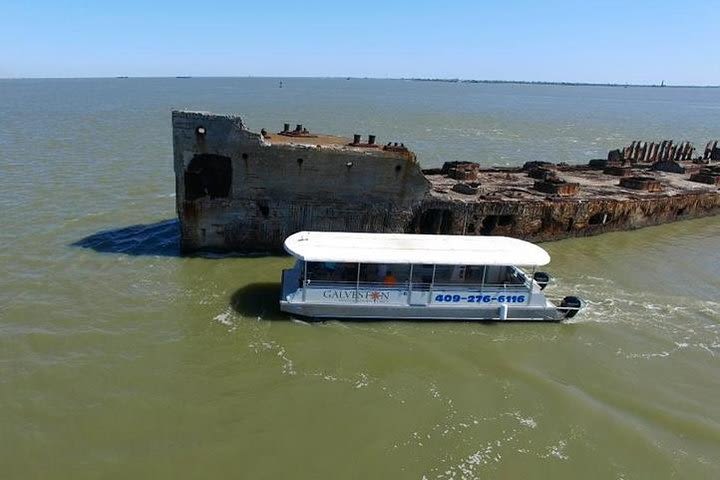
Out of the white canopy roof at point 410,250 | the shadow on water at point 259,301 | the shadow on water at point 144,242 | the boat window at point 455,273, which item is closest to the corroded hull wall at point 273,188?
the shadow on water at point 144,242

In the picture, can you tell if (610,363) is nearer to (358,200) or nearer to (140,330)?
(358,200)

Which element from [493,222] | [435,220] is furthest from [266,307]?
[493,222]

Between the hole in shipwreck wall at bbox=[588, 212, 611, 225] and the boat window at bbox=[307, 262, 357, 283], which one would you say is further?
the hole in shipwreck wall at bbox=[588, 212, 611, 225]

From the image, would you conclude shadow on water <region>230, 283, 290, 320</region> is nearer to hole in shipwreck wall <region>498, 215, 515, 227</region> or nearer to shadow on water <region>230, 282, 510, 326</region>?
shadow on water <region>230, 282, 510, 326</region>

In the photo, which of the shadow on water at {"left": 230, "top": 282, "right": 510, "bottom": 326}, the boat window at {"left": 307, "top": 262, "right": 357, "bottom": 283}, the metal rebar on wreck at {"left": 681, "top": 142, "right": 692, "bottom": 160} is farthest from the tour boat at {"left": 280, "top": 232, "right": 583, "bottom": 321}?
the metal rebar on wreck at {"left": 681, "top": 142, "right": 692, "bottom": 160}

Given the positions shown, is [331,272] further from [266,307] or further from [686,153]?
[686,153]

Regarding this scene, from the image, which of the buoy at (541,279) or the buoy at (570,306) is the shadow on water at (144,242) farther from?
the buoy at (570,306)
